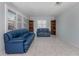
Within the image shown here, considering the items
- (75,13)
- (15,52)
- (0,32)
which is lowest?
(15,52)

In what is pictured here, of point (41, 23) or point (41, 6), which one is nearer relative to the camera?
point (41, 6)

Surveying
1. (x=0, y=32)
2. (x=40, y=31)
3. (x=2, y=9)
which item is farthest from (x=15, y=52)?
(x=40, y=31)

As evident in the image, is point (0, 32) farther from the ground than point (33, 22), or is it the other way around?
point (33, 22)

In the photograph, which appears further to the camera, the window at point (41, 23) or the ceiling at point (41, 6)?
the window at point (41, 23)

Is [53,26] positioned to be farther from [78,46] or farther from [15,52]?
[15,52]

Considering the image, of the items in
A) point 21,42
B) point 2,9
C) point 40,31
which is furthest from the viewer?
point 40,31

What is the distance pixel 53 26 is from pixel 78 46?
7.44 meters

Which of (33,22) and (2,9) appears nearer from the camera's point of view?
(2,9)

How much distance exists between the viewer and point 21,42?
3.89 meters

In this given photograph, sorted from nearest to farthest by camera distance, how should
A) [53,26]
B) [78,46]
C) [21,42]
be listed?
1. [21,42]
2. [78,46]
3. [53,26]

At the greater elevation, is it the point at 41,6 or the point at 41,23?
the point at 41,6

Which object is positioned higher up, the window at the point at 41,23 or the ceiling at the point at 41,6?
the ceiling at the point at 41,6

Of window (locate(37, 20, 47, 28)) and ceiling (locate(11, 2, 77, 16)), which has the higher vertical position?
ceiling (locate(11, 2, 77, 16))

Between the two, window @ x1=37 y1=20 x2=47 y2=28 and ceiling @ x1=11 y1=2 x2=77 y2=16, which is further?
window @ x1=37 y1=20 x2=47 y2=28
